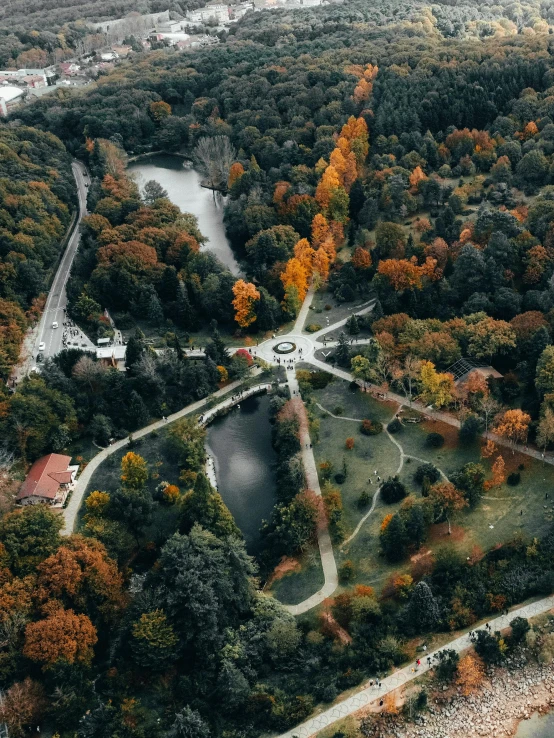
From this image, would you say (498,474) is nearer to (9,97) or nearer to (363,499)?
Result: (363,499)

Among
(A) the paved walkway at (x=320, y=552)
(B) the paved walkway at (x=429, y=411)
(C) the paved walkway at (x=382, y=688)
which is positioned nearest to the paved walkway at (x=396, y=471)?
(A) the paved walkway at (x=320, y=552)

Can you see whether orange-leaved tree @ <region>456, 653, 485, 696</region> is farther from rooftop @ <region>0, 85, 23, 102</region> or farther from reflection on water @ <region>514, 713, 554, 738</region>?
rooftop @ <region>0, 85, 23, 102</region>

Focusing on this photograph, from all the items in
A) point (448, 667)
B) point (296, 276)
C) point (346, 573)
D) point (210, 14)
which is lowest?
point (346, 573)

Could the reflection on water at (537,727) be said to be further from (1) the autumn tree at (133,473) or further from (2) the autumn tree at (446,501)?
(1) the autumn tree at (133,473)

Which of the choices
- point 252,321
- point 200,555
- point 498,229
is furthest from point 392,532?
point 498,229

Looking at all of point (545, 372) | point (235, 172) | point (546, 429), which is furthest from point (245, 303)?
point (235, 172)

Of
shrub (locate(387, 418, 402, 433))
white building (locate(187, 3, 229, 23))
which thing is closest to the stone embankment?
shrub (locate(387, 418, 402, 433))

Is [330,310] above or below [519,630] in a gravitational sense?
above

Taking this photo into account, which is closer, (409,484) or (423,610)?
(423,610)
